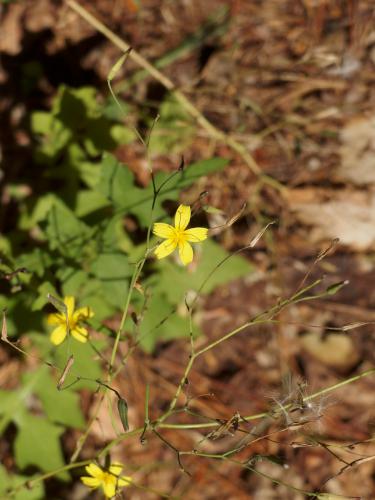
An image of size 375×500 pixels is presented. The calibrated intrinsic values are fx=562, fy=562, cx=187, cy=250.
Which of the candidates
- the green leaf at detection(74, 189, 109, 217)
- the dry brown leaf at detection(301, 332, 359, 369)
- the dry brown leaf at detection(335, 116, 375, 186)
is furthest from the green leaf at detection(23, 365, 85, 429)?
the dry brown leaf at detection(335, 116, 375, 186)

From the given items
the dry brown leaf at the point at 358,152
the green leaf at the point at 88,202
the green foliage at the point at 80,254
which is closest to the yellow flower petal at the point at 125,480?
the green foliage at the point at 80,254

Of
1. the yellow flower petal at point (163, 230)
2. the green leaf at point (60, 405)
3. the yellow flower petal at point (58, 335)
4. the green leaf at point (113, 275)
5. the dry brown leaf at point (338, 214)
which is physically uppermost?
the yellow flower petal at point (163, 230)

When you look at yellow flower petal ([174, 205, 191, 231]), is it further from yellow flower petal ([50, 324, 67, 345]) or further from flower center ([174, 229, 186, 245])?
yellow flower petal ([50, 324, 67, 345])

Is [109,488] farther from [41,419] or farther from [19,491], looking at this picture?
[41,419]

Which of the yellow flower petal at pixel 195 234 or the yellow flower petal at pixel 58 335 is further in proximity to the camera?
the yellow flower petal at pixel 58 335

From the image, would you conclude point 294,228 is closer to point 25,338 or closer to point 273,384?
point 273,384

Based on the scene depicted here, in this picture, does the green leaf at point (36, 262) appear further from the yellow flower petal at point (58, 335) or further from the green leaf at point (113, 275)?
the yellow flower petal at point (58, 335)

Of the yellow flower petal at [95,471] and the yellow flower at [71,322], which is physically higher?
the yellow flower at [71,322]
